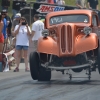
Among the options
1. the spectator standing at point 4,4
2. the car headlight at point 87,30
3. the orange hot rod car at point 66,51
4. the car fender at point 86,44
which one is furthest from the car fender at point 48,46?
the spectator standing at point 4,4

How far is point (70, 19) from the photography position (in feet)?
54.0

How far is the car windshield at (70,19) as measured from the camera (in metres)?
16.4

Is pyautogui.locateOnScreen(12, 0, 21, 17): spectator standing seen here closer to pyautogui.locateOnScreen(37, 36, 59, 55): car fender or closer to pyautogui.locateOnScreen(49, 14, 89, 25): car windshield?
pyautogui.locateOnScreen(49, 14, 89, 25): car windshield

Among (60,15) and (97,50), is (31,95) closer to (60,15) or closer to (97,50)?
(97,50)

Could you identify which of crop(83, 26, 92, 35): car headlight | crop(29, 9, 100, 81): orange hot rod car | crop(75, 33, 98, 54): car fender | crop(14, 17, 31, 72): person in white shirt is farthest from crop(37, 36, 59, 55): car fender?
crop(14, 17, 31, 72): person in white shirt

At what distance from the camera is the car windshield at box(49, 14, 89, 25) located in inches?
644

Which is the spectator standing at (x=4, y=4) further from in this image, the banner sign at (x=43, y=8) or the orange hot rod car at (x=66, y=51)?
the orange hot rod car at (x=66, y=51)

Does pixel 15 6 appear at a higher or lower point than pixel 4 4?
lower

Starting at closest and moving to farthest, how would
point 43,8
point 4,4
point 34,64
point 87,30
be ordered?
1. point 87,30
2. point 34,64
3. point 43,8
4. point 4,4

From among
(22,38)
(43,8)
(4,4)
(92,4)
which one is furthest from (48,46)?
(92,4)

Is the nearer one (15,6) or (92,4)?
(15,6)

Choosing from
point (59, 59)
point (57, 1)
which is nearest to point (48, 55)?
point (59, 59)

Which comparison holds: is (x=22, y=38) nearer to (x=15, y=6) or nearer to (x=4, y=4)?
(x=15, y=6)

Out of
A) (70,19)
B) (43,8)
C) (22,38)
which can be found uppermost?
(43,8)
